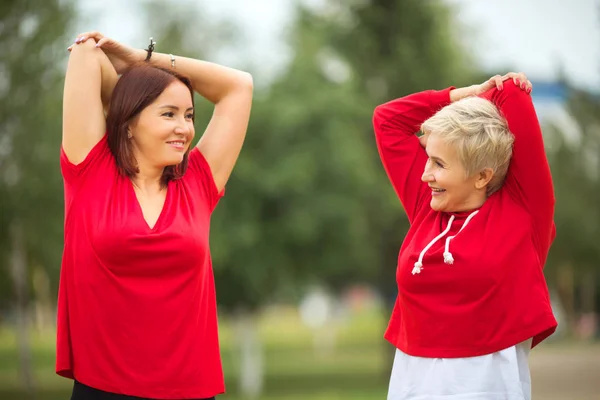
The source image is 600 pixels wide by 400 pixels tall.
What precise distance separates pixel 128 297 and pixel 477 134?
1479 mm

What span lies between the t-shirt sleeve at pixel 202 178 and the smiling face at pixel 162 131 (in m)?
0.12

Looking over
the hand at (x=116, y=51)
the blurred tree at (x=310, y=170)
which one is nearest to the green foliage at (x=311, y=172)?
the blurred tree at (x=310, y=170)

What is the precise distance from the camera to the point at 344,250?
64.3 feet

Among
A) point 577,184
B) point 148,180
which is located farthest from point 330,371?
point 148,180

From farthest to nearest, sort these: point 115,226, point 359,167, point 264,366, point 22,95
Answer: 1. point 264,366
2. point 359,167
3. point 22,95
4. point 115,226

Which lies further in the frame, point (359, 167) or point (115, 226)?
point (359, 167)

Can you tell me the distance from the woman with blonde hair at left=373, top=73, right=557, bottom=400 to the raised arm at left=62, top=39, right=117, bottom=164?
4.36ft

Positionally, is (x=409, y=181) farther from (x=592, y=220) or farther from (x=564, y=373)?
(x=564, y=373)

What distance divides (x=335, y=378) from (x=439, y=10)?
949cm

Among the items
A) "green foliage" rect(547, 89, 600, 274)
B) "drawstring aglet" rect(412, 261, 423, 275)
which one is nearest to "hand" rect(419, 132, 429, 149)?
"drawstring aglet" rect(412, 261, 423, 275)

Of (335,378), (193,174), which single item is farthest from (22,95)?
(335,378)

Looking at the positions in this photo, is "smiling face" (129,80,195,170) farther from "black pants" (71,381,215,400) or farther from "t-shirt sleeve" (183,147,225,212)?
"black pants" (71,381,215,400)

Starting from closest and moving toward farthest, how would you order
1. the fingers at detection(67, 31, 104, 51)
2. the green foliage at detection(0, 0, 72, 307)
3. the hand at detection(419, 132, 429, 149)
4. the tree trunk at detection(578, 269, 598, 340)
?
the fingers at detection(67, 31, 104, 51) → the hand at detection(419, 132, 429, 149) → the green foliage at detection(0, 0, 72, 307) → the tree trunk at detection(578, 269, 598, 340)

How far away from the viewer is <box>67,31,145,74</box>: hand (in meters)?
3.74
